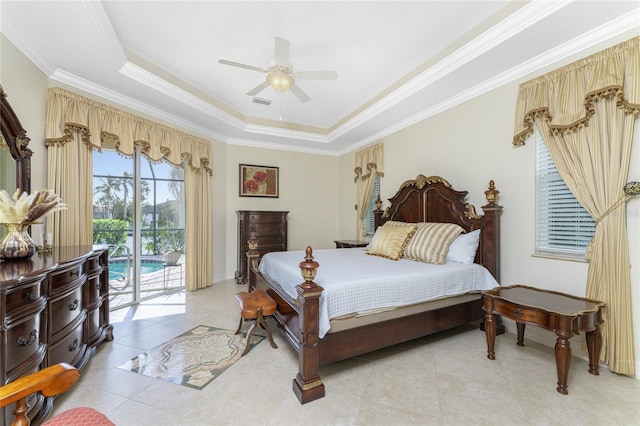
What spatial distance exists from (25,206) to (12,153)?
2.54ft

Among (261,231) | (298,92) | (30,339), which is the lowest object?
(30,339)

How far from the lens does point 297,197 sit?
5.84 meters

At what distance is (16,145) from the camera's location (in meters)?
2.21

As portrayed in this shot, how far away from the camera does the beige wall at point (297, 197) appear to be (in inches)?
207

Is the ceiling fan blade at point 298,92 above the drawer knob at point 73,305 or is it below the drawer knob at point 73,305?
above

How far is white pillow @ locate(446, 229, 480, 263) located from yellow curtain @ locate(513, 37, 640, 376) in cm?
89

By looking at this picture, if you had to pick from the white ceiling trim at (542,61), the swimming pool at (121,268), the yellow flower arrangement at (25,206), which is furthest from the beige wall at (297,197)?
the yellow flower arrangement at (25,206)

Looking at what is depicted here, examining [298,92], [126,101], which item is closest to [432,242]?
[298,92]

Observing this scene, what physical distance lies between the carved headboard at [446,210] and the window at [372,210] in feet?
1.63

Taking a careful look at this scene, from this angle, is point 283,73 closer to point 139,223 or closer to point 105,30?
point 105,30

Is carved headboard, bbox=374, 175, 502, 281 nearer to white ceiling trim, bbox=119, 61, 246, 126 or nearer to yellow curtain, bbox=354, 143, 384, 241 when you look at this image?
yellow curtain, bbox=354, 143, 384, 241

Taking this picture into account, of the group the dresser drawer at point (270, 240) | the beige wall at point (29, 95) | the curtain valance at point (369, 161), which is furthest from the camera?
the dresser drawer at point (270, 240)

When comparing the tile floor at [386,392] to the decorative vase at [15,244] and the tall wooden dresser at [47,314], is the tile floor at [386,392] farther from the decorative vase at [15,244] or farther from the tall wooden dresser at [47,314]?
the decorative vase at [15,244]

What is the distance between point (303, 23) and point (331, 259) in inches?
94.5
